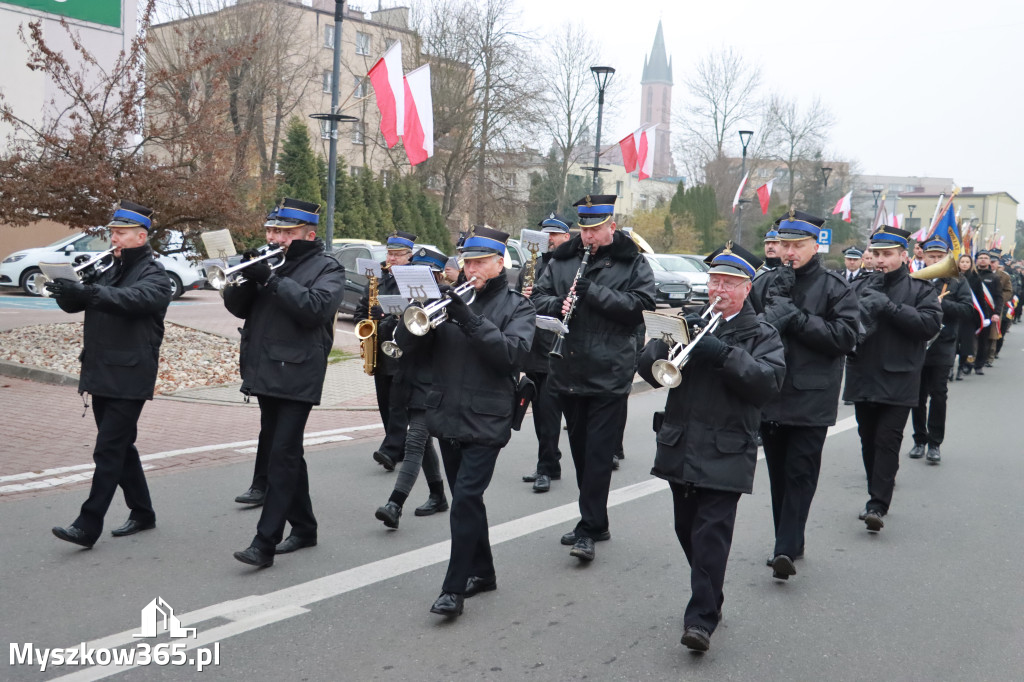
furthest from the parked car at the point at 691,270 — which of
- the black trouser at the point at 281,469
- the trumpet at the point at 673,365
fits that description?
the trumpet at the point at 673,365

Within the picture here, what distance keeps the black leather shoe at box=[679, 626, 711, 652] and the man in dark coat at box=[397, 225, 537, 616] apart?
110 centimetres

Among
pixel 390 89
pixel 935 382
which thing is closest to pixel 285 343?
pixel 935 382

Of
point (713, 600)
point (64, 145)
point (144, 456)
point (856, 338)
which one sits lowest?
point (144, 456)

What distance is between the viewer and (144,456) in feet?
28.2

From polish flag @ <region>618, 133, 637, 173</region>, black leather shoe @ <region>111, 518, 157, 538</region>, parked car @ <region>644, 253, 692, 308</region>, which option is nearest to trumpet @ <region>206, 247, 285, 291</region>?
black leather shoe @ <region>111, 518, 157, 538</region>

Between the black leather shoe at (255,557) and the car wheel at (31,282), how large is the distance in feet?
62.7

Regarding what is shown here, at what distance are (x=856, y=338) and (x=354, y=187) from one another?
1179 inches

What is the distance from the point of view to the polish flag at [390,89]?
1388 centimetres

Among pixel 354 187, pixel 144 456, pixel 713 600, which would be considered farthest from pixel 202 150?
pixel 354 187

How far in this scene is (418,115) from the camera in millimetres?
14508

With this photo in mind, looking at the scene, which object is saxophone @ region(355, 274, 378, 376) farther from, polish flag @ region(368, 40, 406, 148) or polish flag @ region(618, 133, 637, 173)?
polish flag @ region(618, 133, 637, 173)

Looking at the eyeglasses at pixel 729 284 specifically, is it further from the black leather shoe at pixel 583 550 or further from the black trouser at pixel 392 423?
the black trouser at pixel 392 423

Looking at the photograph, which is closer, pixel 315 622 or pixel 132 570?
pixel 315 622

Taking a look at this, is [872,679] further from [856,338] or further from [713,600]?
[856,338]
